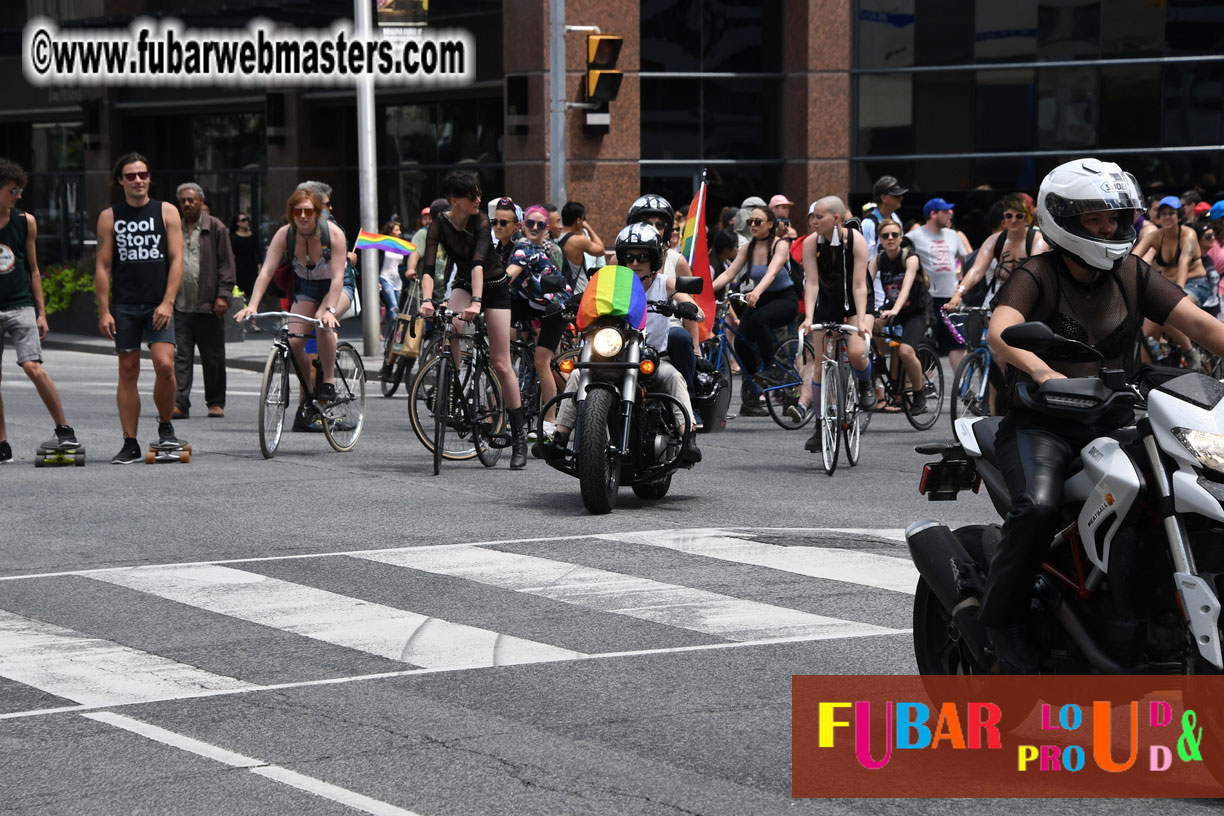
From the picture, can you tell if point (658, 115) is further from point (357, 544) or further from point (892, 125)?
point (357, 544)

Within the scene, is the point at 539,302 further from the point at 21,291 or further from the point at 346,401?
the point at 21,291

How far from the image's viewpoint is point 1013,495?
16.9 feet

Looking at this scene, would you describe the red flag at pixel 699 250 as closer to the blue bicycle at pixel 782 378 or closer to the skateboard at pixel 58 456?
the blue bicycle at pixel 782 378

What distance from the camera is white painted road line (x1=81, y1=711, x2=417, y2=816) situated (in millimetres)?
5000

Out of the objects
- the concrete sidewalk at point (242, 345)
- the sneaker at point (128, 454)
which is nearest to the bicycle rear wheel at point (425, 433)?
the sneaker at point (128, 454)

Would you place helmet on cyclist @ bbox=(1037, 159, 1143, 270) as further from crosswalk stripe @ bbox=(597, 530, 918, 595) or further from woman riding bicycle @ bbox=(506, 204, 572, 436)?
woman riding bicycle @ bbox=(506, 204, 572, 436)

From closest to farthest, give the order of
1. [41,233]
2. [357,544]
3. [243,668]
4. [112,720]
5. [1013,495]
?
1. [1013,495]
2. [112,720]
3. [243,668]
4. [357,544]
5. [41,233]

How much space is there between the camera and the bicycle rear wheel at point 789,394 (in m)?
15.5

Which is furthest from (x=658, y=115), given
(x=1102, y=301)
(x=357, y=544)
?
(x=1102, y=301)

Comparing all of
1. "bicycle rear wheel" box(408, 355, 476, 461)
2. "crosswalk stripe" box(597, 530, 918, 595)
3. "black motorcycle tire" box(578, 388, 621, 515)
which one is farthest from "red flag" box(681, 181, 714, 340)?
"crosswalk stripe" box(597, 530, 918, 595)

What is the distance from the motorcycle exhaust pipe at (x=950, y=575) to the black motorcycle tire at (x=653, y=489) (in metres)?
5.16

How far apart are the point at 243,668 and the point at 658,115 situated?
73.7 feet

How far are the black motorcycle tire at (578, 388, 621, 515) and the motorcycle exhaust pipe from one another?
4479 mm

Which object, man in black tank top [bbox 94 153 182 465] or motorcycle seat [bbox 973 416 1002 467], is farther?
man in black tank top [bbox 94 153 182 465]
